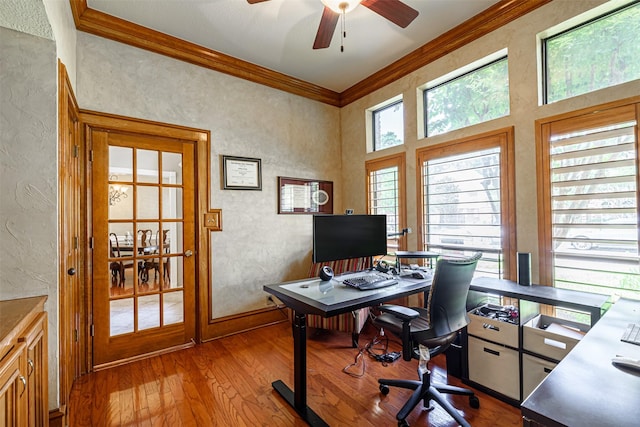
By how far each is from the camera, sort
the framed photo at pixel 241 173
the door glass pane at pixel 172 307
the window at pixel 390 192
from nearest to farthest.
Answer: the door glass pane at pixel 172 307 → the framed photo at pixel 241 173 → the window at pixel 390 192

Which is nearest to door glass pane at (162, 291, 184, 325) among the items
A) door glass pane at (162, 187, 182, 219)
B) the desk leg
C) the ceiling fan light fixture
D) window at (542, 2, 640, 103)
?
door glass pane at (162, 187, 182, 219)

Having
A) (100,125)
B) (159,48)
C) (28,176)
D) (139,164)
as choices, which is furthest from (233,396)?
(159,48)

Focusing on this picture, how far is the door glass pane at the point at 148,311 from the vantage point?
268 centimetres

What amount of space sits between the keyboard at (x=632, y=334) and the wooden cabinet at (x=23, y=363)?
7.60 ft

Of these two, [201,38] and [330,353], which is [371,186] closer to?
[330,353]

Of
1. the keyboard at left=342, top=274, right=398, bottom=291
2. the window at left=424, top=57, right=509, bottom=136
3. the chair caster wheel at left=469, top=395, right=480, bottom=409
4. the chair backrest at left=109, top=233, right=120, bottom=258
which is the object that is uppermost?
the window at left=424, top=57, right=509, bottom=136

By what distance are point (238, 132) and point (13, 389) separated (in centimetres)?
265

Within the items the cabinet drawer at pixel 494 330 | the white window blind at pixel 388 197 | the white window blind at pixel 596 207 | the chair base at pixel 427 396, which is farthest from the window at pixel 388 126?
the chair base at pixel 427 396

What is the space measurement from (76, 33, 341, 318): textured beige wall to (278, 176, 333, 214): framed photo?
0.26 ft

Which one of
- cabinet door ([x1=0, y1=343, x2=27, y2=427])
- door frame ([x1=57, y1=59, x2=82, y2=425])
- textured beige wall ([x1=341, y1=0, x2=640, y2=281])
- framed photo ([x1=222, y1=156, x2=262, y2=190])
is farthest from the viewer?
framed photo ([x1=222, y1=156, x2=262, y2=190])

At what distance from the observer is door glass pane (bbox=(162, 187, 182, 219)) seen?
280 centimetres

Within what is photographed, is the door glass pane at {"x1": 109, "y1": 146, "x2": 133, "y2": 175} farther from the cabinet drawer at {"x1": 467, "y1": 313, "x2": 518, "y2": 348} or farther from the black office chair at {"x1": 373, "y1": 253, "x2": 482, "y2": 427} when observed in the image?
the cabinet drawer at {"x1": 467, "y1": 313, "x2": 518, "y2": 348}

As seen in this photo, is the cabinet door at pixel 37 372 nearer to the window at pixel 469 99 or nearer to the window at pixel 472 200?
the window at pixel 472 200

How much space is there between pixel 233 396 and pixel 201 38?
3.05m
